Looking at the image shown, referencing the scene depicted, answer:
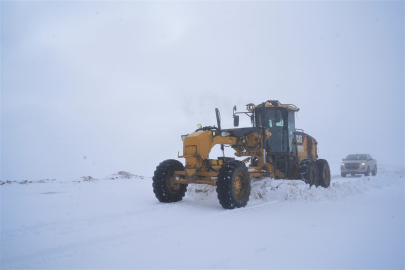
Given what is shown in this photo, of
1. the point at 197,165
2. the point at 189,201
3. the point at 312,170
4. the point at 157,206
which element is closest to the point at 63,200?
the point at 157,206

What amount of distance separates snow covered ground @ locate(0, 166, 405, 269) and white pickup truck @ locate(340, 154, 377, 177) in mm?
9617

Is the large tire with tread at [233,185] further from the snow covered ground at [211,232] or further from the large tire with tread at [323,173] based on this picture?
the large tire with tread at [323,173]

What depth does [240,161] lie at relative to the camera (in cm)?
654

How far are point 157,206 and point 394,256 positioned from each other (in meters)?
4.70

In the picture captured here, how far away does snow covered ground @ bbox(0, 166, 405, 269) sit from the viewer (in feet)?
10.8

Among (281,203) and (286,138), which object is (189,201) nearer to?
(281,203)

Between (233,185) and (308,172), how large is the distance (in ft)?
12.0

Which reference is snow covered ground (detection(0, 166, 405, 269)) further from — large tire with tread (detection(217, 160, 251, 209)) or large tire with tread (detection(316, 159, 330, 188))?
A: large tire with tread (detection(316, 159, 330, 188))

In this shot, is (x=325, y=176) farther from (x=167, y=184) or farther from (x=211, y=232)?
(x=211, y=232)

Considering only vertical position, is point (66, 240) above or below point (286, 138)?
below

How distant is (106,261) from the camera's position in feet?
10.9

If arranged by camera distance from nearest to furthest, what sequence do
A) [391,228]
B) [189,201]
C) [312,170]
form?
[391,228] → [189,201] → [312,170]

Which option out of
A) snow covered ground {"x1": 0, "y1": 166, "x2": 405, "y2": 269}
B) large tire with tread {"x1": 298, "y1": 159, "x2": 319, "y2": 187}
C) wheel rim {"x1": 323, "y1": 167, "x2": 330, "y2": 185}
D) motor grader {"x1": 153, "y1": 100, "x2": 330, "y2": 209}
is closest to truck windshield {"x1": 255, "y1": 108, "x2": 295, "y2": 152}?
motor grader {"x1": 153, "y1": 100, "x2": 330, "y2": 209}

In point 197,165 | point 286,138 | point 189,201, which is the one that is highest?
point 286,138
